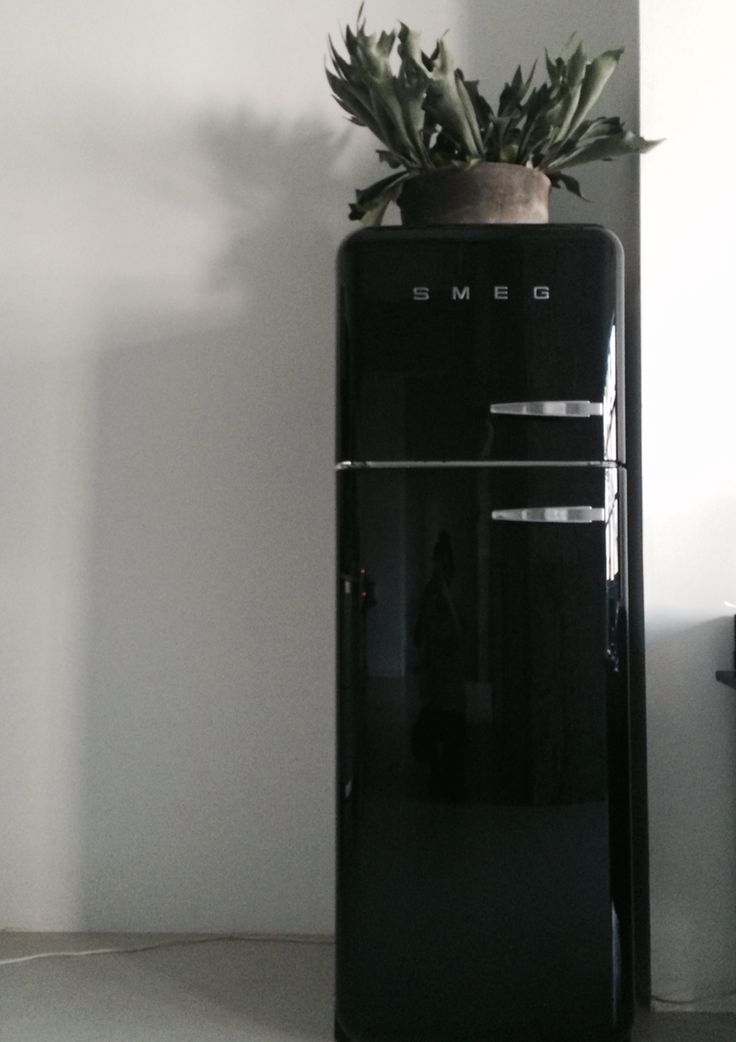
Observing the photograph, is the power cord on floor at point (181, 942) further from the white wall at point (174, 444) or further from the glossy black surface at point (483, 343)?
the glossy black surface at point (483, 343)

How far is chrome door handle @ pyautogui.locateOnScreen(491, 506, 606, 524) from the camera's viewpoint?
1.55 meters

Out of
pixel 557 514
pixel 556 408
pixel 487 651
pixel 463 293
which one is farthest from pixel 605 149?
pixel 487 651

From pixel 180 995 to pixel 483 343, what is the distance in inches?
54.3

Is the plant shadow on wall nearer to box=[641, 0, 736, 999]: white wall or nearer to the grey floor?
the grey floor

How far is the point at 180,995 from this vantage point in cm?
182

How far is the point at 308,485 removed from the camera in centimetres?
214

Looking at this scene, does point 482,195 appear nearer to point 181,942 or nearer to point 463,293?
point 463,293

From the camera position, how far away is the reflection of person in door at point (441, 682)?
5.10 feet

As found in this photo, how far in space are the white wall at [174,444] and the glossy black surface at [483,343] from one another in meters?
0.56

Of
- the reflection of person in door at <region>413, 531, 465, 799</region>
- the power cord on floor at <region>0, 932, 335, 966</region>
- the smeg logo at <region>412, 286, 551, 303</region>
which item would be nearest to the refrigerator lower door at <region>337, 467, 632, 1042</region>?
the reflection of person in door at <region>413, 531, 465, 799</region>

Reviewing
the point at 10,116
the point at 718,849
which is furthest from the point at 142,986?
the point at 10,116

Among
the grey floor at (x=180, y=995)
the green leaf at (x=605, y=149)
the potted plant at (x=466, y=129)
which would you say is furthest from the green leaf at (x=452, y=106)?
the grey floor at (x=180, y=995)

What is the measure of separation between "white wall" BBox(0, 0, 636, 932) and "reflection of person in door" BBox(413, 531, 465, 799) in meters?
0.58

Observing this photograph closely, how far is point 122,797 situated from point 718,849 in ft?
4.20
